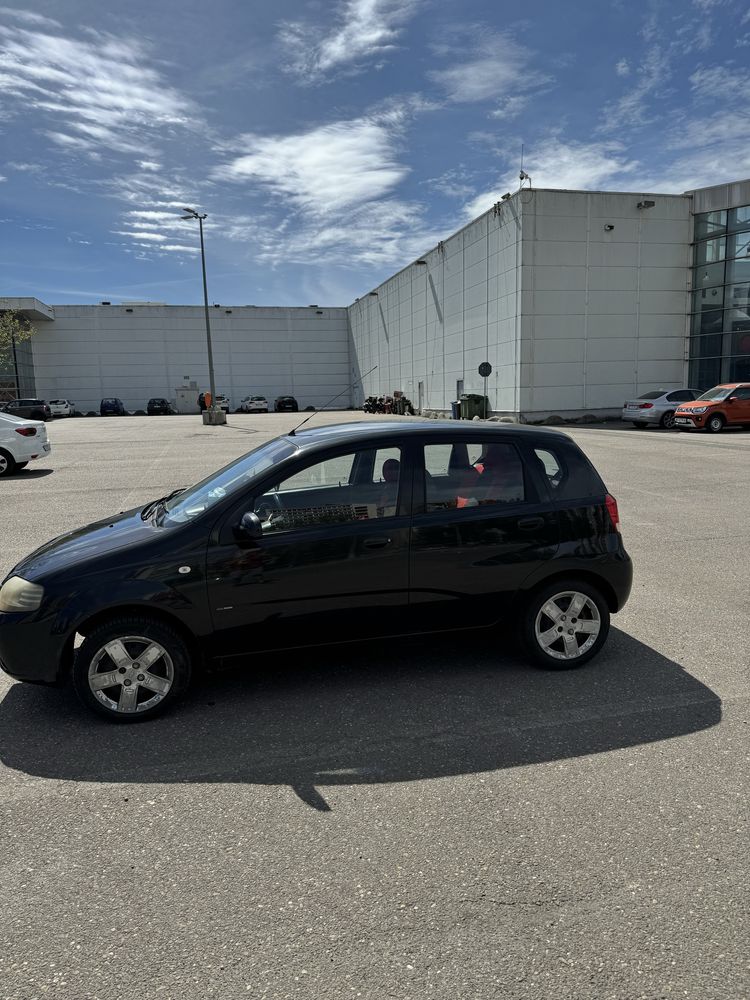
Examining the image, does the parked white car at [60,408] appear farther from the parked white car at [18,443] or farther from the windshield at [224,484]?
the windshield at [224,484]

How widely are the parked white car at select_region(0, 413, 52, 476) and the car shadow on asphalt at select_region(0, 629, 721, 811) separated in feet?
40.0

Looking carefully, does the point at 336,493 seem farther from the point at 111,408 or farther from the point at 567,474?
the point at 111,408

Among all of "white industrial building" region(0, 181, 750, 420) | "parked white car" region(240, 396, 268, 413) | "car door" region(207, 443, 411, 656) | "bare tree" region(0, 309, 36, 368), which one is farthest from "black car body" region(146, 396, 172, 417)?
"car door" region(207, 443, 411, 656)

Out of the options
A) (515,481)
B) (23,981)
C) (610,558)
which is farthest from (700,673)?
(23,981)

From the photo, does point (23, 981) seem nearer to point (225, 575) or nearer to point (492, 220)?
point (225, 575)

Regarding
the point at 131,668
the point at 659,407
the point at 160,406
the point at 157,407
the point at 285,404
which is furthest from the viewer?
the point at 285,404

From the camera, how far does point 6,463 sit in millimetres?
14930

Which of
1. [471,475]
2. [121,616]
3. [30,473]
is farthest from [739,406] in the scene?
[121,616]

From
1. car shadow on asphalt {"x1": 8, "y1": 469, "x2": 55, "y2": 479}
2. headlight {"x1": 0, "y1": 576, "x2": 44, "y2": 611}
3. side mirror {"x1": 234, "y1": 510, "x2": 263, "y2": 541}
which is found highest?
side mirror {"x1": 234, "y1": 510, "x2": 263, "y2": 541}

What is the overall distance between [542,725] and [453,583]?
950 mm

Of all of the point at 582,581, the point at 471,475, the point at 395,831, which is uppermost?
the point at 471,475

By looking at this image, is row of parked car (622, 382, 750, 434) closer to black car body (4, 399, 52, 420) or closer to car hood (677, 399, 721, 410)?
car hood (677, 399, 721, 410)

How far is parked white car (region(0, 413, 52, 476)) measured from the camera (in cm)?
1481

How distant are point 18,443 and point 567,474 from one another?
13.8 meters
